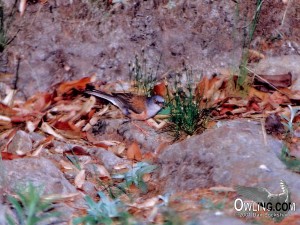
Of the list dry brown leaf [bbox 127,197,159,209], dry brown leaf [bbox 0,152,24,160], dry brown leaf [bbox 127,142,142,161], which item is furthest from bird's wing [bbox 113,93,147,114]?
dry brown leaf [bbox 127,197,159,209]

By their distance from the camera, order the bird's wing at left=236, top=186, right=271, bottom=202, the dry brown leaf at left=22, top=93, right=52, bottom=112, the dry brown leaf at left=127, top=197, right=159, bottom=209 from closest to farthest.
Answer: the bird's wing at left=236, top=186, right=271, bottom=202 → the dry brown leaf at left=127, top=197, right=159, bottom=209 → the dry brown leaf at left=22, top=93, right=52, bottom=112

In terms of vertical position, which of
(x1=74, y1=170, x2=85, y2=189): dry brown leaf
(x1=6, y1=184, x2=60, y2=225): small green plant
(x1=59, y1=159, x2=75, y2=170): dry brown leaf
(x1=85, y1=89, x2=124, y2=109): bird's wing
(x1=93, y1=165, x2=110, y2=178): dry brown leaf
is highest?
(x1=6, y1=184, x2=60, y2=225): small green plant

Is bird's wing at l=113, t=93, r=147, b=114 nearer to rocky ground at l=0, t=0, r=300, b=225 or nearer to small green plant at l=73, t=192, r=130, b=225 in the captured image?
rocky ground at l=0, t=0, r=300, b=225

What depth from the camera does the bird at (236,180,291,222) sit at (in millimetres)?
3725

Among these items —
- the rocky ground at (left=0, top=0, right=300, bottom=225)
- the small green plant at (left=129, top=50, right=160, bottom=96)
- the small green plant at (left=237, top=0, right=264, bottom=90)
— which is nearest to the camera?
the rocky ground at (left=0, top=0, right=300, bottom=225)

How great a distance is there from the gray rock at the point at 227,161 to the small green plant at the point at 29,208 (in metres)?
0.96

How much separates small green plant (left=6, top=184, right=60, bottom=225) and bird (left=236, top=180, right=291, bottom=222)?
1.01m

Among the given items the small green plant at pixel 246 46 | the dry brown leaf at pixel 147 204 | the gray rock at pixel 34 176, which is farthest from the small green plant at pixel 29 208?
the small green plant at pixel 246 46

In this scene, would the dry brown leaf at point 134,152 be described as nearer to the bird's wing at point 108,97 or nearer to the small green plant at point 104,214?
the bird's wing at point 108,97

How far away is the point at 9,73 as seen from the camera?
5.76 m

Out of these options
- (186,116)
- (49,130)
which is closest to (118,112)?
(49,130)

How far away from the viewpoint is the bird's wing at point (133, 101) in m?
5.44

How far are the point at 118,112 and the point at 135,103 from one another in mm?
186

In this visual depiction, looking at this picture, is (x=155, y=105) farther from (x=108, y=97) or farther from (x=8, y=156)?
(x=8, y=156)
